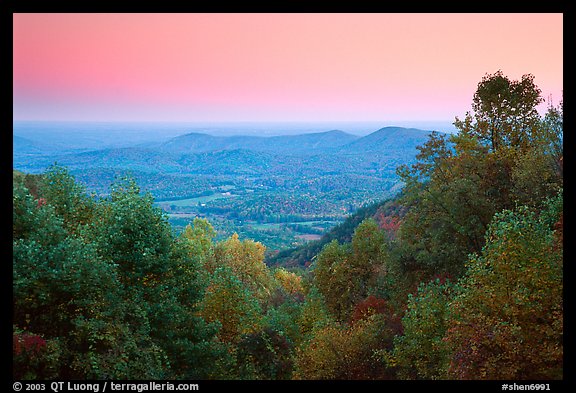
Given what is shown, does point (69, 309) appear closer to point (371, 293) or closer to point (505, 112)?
point (371, 293)

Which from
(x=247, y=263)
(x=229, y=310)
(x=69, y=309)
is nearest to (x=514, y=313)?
(x=229, y=310)

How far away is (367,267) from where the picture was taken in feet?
120

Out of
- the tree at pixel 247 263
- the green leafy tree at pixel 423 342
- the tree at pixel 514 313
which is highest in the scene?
the tree at pixel 514 313

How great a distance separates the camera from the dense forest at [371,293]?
13953 millimetres

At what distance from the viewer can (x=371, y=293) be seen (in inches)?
1284

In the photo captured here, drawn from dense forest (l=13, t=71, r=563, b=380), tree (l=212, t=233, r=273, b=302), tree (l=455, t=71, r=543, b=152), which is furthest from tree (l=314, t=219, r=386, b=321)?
tree (l=455, t=71, r=543, b=152)

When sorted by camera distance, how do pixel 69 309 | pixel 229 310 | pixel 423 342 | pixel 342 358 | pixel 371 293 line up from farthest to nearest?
pixel 371 293 → pixel 229 310 → pixel 342 358 → pixel 423 342 → pixel 69 309

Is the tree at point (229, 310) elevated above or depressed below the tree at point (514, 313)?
below

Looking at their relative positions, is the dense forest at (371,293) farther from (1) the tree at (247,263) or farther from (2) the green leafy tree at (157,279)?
(1) the tree at (247,263)

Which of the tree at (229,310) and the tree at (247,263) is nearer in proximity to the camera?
the tree at (229,310)

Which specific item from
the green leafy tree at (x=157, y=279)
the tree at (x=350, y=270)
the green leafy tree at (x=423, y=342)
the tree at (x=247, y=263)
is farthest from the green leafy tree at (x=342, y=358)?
the tree at (x=247, y=263)

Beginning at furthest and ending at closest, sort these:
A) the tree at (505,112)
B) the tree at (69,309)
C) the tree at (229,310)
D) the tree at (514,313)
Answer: the tree at (505,112)
the tree at (229,310)
the tree at (69,309)
the tree at (514,313)
